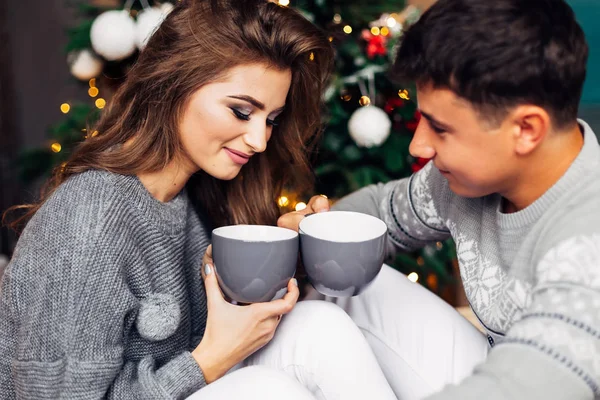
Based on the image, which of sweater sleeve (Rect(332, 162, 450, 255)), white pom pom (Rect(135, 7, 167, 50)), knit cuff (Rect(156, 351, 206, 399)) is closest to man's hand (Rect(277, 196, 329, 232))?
sweater sleeve (Rect(332, 162, 450, 255))

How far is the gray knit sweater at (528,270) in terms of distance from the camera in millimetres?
682

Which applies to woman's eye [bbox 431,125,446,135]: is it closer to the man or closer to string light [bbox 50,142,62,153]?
the man

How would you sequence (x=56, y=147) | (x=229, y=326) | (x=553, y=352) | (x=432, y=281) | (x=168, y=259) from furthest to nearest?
(x=432, y=281) < (x=56, y=147) < (x=168, y=259) < (x=229, y=326) < (x=553, y=352)

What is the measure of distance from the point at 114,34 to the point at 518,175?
1206mm

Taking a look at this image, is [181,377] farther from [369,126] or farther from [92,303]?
[369,126]

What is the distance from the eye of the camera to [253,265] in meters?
0.92

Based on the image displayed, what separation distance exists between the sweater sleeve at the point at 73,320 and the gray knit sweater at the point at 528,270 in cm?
49

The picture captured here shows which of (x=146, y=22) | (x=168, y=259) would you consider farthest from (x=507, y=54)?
(x=146, y=22)

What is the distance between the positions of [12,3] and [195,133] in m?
2.16

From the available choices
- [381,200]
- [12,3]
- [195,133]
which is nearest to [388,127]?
[381,200]

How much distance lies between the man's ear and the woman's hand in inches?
16.3

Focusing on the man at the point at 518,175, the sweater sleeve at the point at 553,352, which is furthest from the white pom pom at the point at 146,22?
the sweater sleeve at the point at 553,352

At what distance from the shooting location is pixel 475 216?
3.49 ft

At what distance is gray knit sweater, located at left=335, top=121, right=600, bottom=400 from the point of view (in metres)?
0.68
